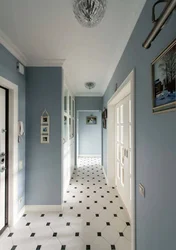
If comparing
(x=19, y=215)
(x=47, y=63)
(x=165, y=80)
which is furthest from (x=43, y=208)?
(x=165, y=80)

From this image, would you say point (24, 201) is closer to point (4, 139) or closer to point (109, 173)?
point (4, 139)

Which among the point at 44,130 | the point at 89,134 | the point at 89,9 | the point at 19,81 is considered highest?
the point at 89,9

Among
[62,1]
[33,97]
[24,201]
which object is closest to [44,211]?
[24,201]

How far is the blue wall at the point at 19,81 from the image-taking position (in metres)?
1.84

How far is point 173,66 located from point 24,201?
290cm

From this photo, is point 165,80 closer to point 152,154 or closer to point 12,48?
point 152,154

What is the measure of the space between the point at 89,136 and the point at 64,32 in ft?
17.8

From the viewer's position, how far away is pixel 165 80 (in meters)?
0.86

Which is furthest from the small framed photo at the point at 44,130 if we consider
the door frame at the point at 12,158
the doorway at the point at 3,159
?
the doorway at the point at 3,159

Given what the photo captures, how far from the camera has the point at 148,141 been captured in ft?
3.72

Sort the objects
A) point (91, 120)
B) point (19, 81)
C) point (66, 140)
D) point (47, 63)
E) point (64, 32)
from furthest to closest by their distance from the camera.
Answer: point (91, 120) → point (66, 140) → point (47, 63) → point (19, 81) → point (64, 32)

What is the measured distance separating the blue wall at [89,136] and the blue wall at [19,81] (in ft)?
14.7

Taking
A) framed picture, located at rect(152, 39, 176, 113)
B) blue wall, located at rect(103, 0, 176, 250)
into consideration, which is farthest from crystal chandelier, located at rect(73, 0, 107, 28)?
framed picture, located at rect(152, 39, 176, 113)

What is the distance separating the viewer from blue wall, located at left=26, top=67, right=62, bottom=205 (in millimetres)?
2494
